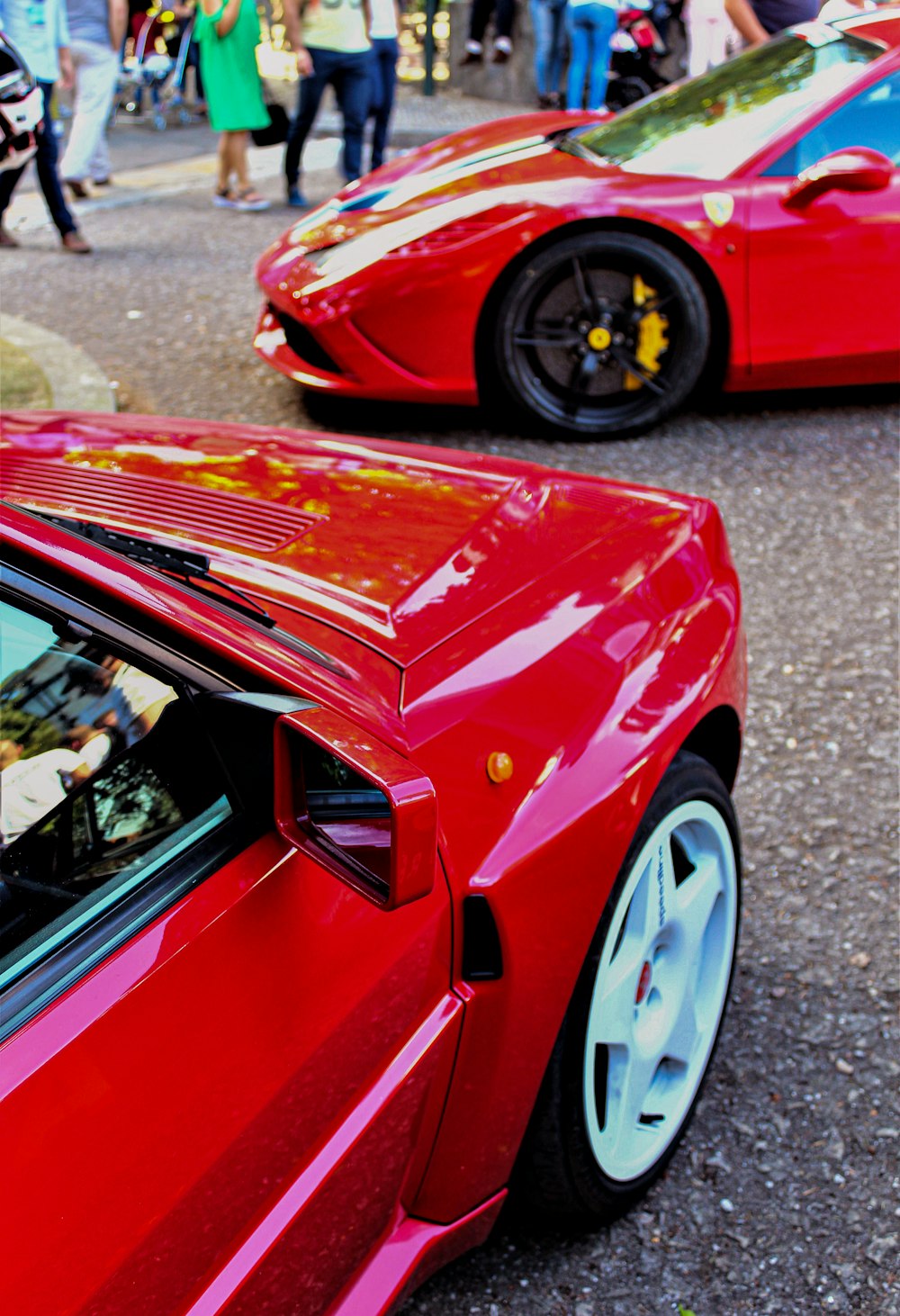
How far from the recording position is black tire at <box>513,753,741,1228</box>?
5.95ft

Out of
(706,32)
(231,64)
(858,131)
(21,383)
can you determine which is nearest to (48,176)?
(231,64)

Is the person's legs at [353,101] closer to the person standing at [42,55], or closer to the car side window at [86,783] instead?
the person standing at [42,55]

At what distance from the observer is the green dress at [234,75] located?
809 cm

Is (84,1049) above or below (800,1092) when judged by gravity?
above

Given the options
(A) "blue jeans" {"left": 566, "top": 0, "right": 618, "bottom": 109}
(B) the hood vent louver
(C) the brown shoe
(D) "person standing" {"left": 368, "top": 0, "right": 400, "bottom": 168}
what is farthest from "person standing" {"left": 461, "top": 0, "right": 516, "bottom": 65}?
(B) the hood vent louver

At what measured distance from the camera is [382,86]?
8766 millimetres

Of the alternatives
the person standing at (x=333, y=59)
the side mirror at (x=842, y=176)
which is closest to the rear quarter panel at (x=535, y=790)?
the side mirror at (x=842, y=176)

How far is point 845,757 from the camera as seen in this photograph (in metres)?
3.19

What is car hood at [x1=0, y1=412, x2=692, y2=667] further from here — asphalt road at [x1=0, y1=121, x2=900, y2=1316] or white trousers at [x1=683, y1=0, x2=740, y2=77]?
white trousers at [x1=683, y1=0, x2=740, y2=77]

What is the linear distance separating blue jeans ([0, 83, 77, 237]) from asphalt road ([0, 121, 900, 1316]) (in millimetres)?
1424

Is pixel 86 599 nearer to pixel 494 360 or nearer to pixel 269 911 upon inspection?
pixel 269 911

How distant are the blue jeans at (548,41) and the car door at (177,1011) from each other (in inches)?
489

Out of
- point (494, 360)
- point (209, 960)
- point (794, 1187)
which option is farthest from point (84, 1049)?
point (494, 360)

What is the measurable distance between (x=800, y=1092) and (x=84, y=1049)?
1.59m
